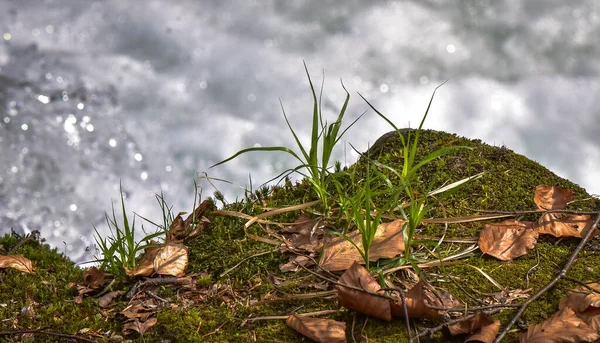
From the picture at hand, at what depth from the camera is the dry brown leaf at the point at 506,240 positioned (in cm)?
241

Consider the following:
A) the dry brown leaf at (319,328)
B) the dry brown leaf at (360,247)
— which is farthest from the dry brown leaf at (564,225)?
the dry brown leaf at (319,328)

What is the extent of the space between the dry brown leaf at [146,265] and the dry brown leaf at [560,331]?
154 centimetres

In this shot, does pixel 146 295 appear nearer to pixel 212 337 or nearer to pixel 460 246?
pixel 212 337

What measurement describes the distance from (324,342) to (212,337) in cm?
42

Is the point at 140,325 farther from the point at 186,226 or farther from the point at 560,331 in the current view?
the point at 560,331

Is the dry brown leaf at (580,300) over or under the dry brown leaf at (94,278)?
under

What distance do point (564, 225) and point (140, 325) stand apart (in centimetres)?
199

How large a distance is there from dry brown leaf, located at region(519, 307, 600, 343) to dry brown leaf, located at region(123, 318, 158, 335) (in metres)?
1.31

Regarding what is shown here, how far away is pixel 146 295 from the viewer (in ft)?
7.48

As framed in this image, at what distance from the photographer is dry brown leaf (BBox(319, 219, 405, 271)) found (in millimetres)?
2221

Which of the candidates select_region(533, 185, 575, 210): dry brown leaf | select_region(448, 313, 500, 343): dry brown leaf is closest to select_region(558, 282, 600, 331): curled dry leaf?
select_region(448, 313, 500, 343): dry brown leaf

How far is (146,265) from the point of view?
2.45m

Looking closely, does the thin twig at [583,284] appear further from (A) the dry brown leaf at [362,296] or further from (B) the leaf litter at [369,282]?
(A) the dry brown leaf at [362,296]

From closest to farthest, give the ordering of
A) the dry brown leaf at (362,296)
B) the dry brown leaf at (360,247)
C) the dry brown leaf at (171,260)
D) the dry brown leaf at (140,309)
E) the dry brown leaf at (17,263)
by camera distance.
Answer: the dry brown leaf at (362,296) → the dry brown leaf at (140,309) → the dry brown leaf at (360,247) → the dry brown leaf at (171,260) → the dry brown leaf at (17,263)
